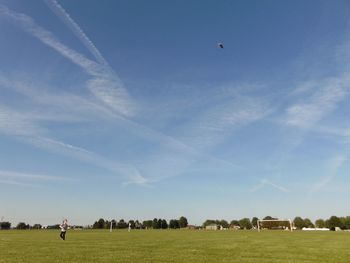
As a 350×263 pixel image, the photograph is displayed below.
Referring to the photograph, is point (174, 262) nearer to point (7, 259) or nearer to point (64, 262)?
point (64, 262)

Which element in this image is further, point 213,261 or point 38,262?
point 213,261

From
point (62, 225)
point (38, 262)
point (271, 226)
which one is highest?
point (271, 226)

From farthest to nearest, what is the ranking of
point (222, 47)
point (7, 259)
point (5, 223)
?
point (5, 223) → point (222, 47) → point (7, 259)

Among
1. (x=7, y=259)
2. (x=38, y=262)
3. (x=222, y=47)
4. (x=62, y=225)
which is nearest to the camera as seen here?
(x=38, y=262)

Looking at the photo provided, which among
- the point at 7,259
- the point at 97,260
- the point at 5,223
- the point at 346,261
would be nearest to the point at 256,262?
the point at 346,261

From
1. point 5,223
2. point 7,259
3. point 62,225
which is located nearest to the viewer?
point 7,259

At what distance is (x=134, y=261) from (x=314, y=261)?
9096mm

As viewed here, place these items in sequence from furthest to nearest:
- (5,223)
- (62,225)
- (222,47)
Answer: (5,223) → (62,225) → (222,47)

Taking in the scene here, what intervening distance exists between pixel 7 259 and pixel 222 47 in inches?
874

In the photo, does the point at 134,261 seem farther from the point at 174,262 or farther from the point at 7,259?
the point at 7,259

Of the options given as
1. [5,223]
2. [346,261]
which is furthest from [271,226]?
[346,261]

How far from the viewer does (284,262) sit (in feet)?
65.8

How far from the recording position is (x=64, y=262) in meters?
18.4

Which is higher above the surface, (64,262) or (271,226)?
(271,226)
